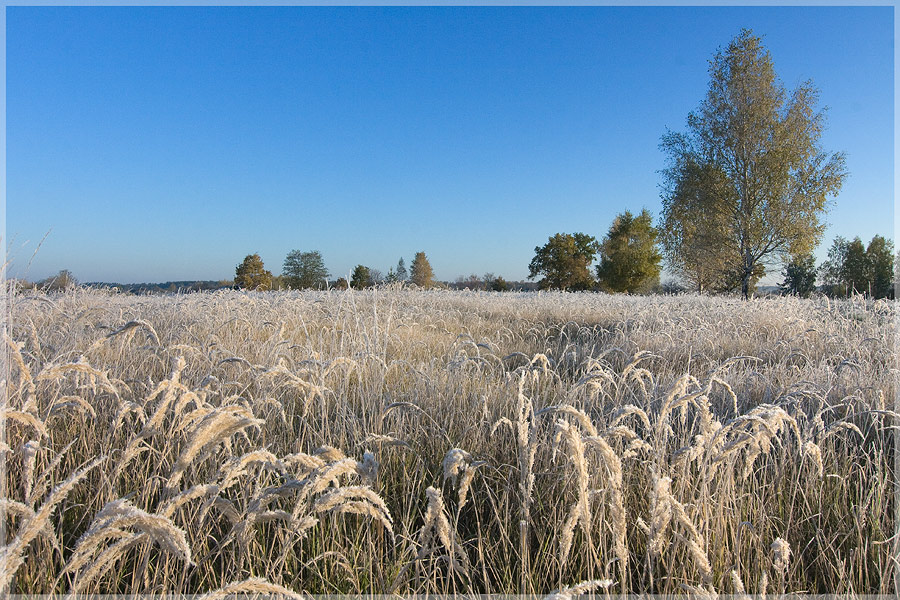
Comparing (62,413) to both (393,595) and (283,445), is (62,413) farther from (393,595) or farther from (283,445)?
(393,595)

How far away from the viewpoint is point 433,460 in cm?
214

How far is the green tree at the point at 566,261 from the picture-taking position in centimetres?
4141

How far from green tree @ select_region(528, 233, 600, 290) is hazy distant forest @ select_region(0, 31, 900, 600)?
113 ft

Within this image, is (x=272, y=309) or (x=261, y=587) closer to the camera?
(x=261, y=587)

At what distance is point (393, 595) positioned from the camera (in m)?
1.23

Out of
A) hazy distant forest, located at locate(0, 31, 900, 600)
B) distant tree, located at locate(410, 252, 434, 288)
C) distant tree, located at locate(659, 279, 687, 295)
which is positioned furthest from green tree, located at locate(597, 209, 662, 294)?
hazy distant forest, located at locate(0, 31, 900, 600)

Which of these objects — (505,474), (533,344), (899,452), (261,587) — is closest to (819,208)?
(533,344)

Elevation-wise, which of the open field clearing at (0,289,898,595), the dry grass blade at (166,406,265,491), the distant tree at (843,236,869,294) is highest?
the distant tree at (843,236,869,294)

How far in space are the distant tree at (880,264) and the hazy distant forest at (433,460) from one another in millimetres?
30933

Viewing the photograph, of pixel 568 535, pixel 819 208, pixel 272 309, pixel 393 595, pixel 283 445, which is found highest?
pixel 819 208

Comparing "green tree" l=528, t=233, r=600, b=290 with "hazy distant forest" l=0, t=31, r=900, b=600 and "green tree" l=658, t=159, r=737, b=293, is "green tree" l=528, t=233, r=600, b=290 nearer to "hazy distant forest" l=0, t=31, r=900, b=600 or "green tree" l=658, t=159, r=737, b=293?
"green tree" l=658, t=159, r=737, b=293

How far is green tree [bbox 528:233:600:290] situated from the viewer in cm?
4141

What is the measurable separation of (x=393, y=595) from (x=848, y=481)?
7.11 ft

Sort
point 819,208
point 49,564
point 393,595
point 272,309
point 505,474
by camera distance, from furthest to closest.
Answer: point 819,208 → point 272,309 → point 505,474 → point 49,564 → point 393,595
